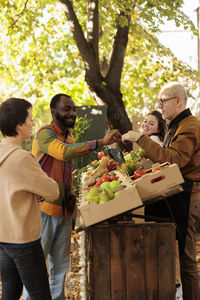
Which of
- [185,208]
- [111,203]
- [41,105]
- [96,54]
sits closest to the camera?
[111,203]

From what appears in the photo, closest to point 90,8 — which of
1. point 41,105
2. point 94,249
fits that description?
point 41,105

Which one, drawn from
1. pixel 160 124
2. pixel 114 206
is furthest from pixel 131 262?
pixel 160 124

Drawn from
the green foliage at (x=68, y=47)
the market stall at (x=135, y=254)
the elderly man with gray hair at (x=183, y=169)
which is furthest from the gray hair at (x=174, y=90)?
the green foliage at (x=68, y=47)

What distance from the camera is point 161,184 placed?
3.20 m

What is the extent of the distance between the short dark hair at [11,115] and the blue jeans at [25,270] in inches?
31.5

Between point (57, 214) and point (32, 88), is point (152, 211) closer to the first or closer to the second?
point (57, 214)

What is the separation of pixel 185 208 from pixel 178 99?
0.99 meters

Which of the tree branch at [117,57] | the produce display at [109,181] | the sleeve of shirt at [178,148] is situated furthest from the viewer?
the tree branch at [117,57]

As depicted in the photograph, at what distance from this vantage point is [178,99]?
12.9 ft

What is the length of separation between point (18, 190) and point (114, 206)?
70 cm

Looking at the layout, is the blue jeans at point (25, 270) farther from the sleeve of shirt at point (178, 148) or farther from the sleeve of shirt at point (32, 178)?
the sleeve of shirt at point (178, 148)

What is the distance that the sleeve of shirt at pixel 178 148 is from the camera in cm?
364

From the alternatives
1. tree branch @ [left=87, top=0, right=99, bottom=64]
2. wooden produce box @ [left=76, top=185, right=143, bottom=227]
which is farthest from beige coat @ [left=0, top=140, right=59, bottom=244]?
tree branch @ [left=87, top=0, right=99, bottom=64]

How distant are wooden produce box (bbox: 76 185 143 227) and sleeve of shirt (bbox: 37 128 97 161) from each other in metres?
0.76
